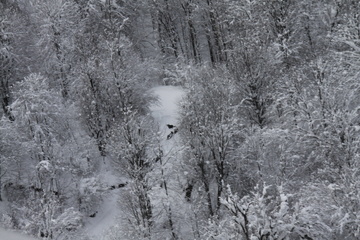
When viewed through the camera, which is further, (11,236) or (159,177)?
(159,177)

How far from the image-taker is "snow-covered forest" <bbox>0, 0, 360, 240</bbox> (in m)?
24.6

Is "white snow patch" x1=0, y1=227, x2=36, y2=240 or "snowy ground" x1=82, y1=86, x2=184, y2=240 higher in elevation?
"white snow patch" x1=0, y1=227, x2=36, y2=240

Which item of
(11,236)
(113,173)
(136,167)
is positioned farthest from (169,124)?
(11,236)

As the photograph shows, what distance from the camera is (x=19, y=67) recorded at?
39625mm

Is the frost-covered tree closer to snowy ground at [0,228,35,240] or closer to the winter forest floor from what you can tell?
the winter forest floor

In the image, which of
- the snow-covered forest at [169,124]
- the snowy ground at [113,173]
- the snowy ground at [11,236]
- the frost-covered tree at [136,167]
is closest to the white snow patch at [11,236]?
the snowy ground at [11,236]

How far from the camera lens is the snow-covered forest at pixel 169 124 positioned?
24.6m

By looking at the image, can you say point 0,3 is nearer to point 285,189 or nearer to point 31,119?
point 31,119

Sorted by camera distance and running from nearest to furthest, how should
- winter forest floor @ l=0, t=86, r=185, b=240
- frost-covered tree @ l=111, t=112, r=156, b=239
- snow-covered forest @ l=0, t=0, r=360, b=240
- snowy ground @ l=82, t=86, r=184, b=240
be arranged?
snow-covered forest @ l=0, t=0, r=360, b=240, frost-covered tree @ l=111, t=112, r=156, b=239, winter forest floor @ l=0, t=86, r=185, b=240, snowy ground @ l=82, t=86, r=184, b=240

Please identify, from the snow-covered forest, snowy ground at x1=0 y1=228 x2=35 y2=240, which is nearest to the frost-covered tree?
the snow-covered forest

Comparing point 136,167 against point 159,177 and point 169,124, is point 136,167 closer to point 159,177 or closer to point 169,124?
point 159,177

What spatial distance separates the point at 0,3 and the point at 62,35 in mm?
8460

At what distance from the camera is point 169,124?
35.0 meters

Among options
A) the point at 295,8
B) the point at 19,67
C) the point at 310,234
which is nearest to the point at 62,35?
the point at 19,67
